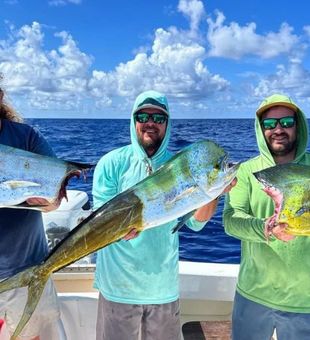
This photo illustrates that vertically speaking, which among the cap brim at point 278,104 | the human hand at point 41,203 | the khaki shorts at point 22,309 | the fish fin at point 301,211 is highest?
the cap brim at point 278,104

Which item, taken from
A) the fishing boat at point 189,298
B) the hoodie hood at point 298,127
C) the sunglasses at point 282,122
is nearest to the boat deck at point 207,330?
the fishing boat at point 189,298

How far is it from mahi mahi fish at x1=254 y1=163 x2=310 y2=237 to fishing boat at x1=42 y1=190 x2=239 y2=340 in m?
1.34

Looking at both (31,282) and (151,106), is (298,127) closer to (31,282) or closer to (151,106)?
(151,106)

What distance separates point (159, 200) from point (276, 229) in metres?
0.54

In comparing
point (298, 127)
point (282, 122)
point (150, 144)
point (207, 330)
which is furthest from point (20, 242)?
point (207, 330)

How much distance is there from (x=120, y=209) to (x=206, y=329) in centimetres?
198

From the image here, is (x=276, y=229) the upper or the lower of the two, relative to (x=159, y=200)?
lower

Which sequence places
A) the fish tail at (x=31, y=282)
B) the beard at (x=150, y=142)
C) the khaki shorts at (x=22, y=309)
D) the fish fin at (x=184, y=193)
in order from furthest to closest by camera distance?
the beard at (x=150, y=142) → the khaki shorts at (x=22, y=309) → the fish tail at (x=31, y=282) → the fish fin at (x=184, y=193)

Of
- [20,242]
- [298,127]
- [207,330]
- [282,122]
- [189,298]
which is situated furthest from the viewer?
[207,330]

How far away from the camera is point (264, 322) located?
7.52ft

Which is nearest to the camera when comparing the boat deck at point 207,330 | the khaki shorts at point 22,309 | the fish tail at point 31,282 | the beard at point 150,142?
the fish tail at point 31,282

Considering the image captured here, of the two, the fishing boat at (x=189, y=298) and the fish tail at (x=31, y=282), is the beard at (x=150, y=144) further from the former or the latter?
the fishing boat at (x=189, y=298)

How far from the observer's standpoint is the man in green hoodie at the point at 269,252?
2244 millimetres

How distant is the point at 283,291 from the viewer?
2.26 meters
